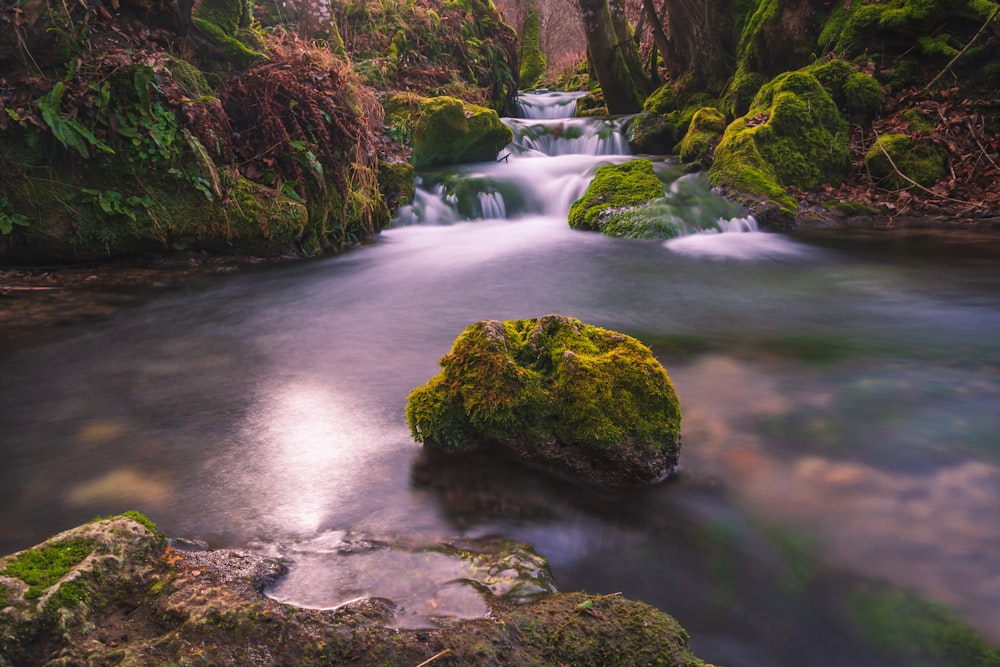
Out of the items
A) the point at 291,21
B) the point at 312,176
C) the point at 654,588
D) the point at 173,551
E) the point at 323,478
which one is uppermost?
the point at 291,21

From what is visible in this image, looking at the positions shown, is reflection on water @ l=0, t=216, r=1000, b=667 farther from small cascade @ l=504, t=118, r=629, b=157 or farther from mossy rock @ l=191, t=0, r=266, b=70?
small cascade @ l=504, t=118, r=629, b=157

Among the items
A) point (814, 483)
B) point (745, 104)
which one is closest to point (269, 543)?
point (814, 483)

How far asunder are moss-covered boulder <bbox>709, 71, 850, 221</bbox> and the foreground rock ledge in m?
8.98

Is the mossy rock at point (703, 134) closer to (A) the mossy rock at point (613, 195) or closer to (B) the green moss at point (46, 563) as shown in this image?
→ (A) the mossy rock at point (613, 195)

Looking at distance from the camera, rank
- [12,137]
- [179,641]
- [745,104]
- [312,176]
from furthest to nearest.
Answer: [745,104] < [312,176] < [12,137] < [179,641]

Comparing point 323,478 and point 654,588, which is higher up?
point 323,478

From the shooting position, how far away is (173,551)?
6.19ft

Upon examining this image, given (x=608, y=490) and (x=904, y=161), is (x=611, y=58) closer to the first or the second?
(x=904, y=161)

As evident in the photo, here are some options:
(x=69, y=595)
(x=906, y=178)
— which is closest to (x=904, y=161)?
(x=906, y=178)

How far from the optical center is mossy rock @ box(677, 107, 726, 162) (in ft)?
35.1

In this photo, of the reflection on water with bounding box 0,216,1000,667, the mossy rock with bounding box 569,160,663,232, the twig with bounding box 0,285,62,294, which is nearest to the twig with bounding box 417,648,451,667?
the reflection on water with bounding box 0,216,1000,667

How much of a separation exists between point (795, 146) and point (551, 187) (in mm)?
4060

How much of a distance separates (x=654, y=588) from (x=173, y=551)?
1702 mm

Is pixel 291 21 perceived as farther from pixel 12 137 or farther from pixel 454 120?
pixel 12 137
